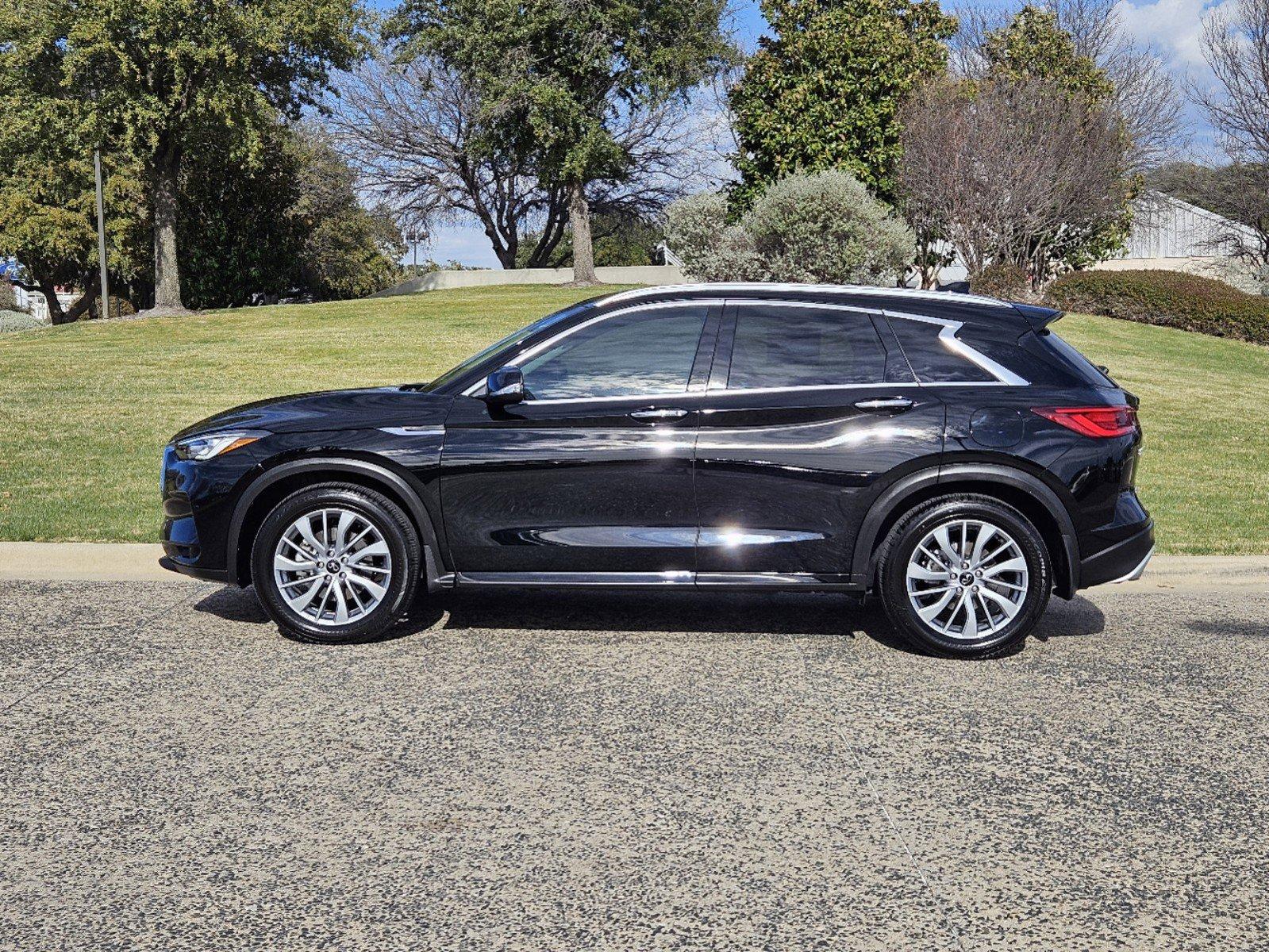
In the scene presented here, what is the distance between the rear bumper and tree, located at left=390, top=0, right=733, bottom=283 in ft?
98.9

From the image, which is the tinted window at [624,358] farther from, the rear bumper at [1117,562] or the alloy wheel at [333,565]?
the rear bumper at [1117,562]

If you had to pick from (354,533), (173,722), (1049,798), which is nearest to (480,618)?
(354,533)

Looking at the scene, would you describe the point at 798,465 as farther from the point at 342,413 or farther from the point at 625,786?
the point at 342,413

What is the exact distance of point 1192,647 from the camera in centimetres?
616

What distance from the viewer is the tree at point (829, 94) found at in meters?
30.3

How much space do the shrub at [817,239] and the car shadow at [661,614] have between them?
59.0 ft

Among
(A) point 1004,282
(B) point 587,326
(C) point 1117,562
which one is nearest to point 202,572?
(B) point 587,326

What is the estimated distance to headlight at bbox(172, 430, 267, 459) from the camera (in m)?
6.10

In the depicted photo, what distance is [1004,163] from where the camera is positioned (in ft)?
90.8

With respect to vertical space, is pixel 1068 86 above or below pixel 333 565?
above

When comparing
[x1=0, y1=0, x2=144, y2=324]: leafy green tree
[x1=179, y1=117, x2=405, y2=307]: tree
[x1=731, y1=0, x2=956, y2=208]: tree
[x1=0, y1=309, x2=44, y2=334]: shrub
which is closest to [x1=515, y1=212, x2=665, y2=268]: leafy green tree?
[x1=179, y1=117, x2=405, y2=307]: tree

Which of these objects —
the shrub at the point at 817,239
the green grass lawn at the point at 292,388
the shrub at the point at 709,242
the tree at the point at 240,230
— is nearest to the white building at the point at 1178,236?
the green grass lawn at the point at 292,388

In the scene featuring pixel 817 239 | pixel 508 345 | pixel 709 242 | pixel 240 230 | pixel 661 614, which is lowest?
pixel 661 614

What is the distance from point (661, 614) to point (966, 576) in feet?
5.67
